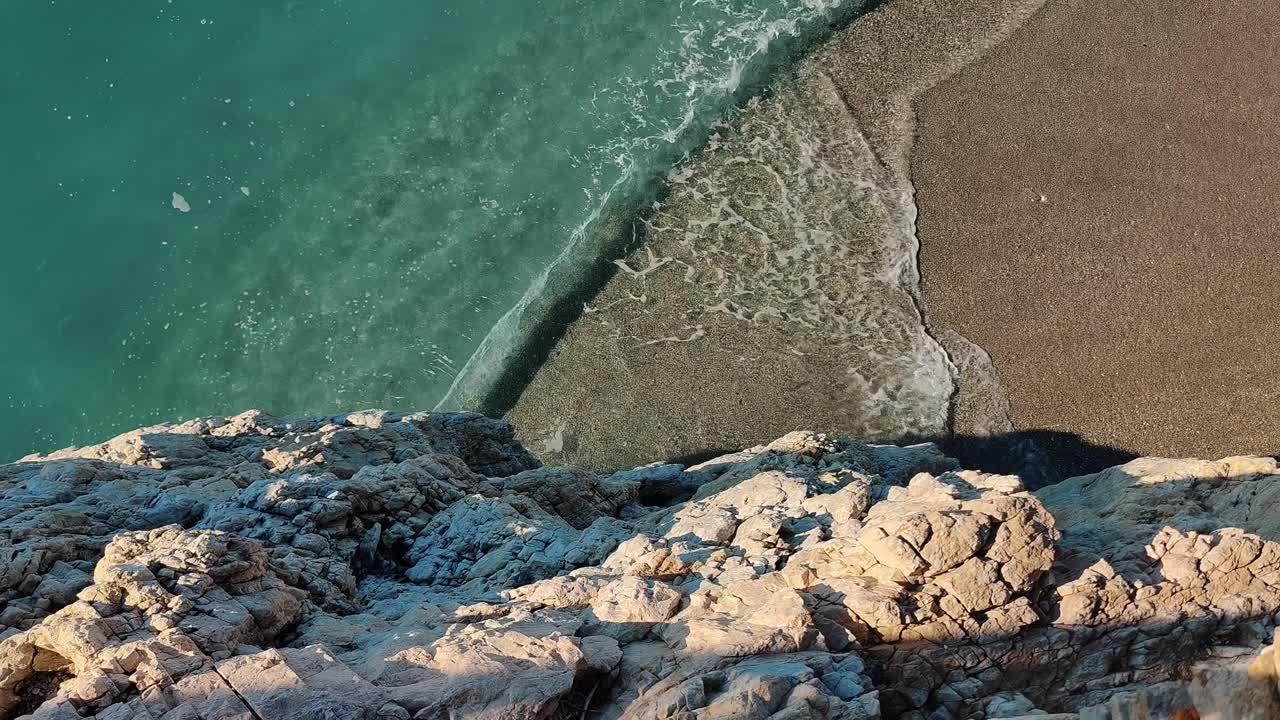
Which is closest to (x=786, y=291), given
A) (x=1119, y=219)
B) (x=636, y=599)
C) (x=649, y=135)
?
(x=649, y=135)

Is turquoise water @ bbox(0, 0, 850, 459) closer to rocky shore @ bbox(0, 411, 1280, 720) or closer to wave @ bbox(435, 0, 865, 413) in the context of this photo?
wave @ bbox(435, 0, 865, 413)

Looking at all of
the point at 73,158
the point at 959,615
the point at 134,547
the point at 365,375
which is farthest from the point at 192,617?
the point at 73,158

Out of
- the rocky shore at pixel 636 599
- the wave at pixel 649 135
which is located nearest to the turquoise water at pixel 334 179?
the wave at pixel 649 135

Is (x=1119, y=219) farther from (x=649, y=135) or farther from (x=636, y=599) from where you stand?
Result: (x=636, y=599)

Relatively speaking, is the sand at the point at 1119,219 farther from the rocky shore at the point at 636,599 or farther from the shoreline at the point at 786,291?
the rocky shore at the point at 636,599

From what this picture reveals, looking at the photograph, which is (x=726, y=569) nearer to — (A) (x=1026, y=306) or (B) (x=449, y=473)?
(B) (x=449, y=473)

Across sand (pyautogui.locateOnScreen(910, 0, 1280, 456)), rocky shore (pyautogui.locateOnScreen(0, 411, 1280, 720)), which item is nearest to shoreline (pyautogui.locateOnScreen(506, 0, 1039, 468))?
sand (pyautogui.locateOnScreen(910, 0, 1280, 456))
